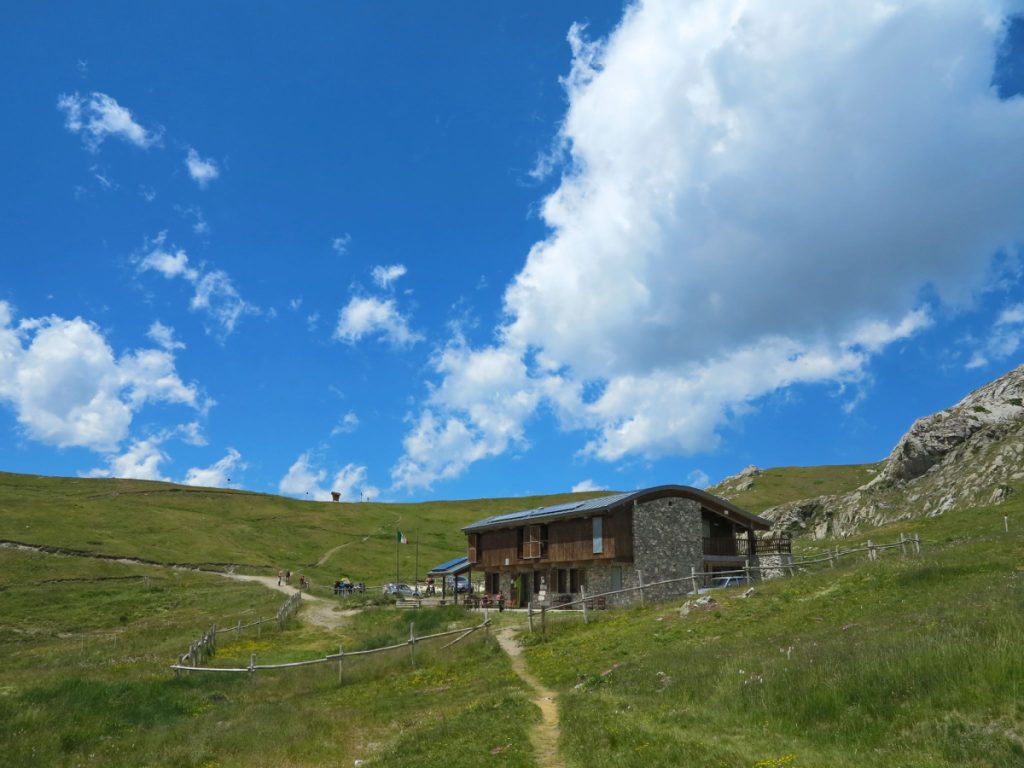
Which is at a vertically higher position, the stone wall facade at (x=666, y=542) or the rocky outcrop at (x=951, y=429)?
Answer: the rocky outcrop at (x=951, y=429)

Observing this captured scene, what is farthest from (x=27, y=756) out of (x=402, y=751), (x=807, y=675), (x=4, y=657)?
(x=4, y=657)

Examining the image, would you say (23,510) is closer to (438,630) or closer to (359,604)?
(359,604)

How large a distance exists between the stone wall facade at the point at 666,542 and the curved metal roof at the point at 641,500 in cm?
56

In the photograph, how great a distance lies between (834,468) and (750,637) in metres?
115

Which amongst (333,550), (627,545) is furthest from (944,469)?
(333,550)

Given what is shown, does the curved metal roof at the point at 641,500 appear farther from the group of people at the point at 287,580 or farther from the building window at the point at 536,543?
the group of people at the point at 287,580

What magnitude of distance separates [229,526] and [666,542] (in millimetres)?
87558

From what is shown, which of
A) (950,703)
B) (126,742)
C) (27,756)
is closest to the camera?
(950,703)

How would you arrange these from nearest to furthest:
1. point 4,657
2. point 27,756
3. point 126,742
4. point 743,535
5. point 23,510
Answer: point 27,756 < point 126,742 < point 4,657 < point 743,535 < point 23,510

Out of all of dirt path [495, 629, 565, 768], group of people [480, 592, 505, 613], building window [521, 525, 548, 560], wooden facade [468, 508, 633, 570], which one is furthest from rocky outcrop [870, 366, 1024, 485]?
dirt path [495, 629, 565, 768]

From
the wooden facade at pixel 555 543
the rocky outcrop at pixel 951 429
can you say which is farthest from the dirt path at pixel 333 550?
the rocky outcrop at pixel 951 429

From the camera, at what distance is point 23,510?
99.1 meters

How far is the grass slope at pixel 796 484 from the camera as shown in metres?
104

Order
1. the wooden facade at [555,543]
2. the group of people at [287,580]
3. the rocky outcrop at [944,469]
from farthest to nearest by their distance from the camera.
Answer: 1. the group of people at [287,580]
2. the rocky outcrop at [944,469]
3. the wooden facade at [555,543]
